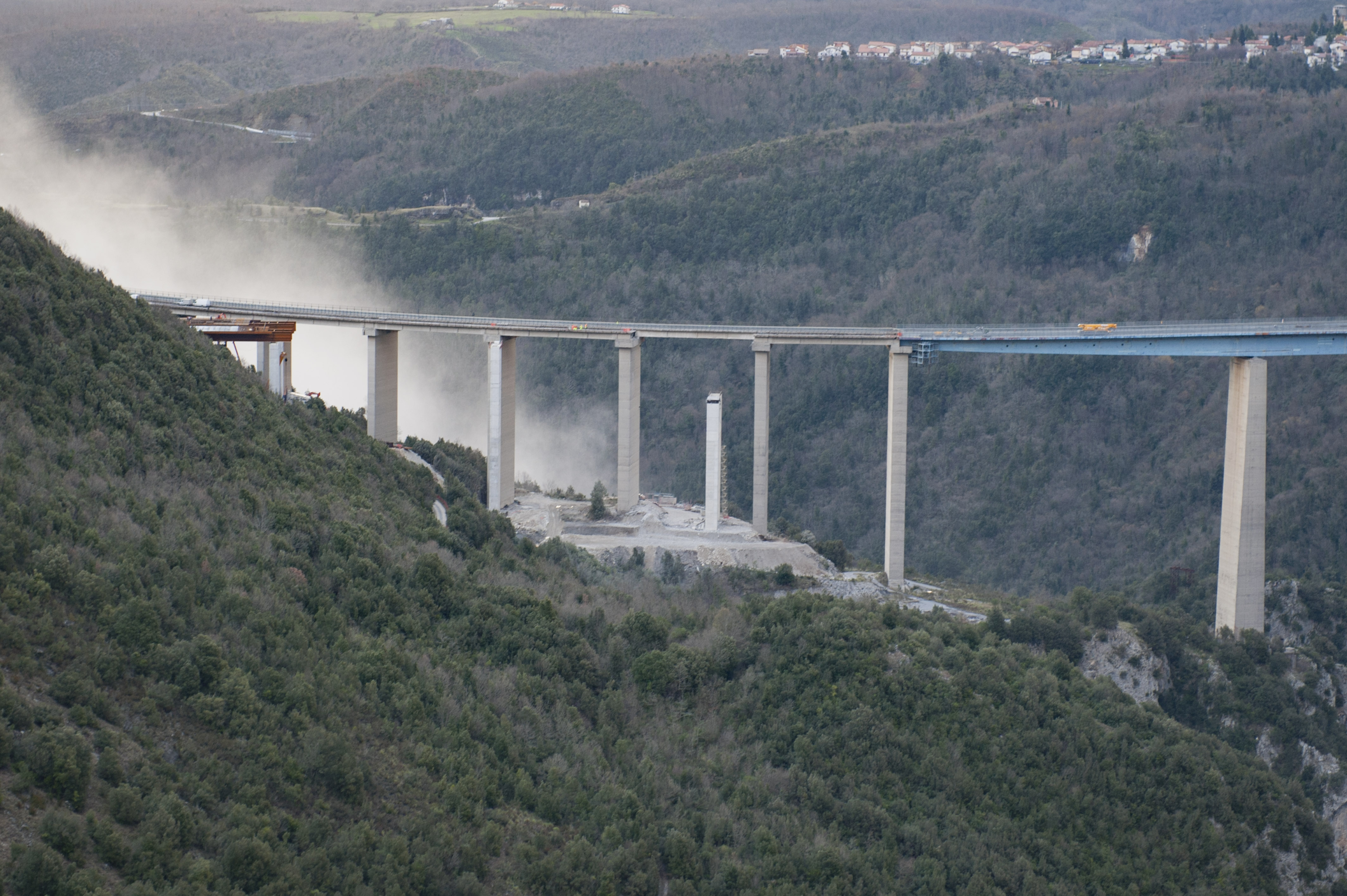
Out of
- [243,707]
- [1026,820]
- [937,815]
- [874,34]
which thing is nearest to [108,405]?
[243,707]

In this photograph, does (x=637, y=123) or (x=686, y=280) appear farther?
(x=637, y=123)

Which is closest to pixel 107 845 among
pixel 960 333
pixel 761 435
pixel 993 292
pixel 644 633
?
pixel 644 633

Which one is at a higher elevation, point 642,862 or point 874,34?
point 874,34

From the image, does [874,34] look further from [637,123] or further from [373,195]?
[373,195]

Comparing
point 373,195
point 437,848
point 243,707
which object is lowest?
point 437,848

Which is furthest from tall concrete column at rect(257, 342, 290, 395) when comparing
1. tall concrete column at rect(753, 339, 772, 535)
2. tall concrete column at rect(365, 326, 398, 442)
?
tall concrete column at rect(753, 339, 772, 535)

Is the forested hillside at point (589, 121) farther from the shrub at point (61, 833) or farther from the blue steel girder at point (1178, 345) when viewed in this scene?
the shrub at point (61, 833)

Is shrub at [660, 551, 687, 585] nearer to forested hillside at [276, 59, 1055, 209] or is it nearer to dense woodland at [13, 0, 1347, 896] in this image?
dense woodland at [13, 0, 1347, 896]
